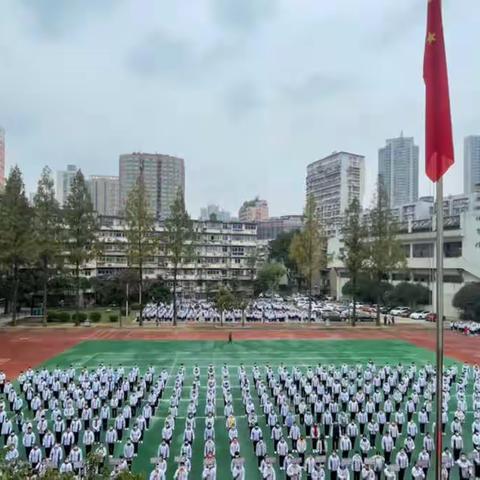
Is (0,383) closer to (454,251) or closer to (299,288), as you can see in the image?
(454,251)

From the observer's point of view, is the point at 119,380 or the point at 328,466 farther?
the point at 119,380

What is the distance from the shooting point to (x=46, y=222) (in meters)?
35.8

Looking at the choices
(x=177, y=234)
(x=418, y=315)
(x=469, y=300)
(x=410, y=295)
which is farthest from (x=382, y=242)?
(x=177, y=234)

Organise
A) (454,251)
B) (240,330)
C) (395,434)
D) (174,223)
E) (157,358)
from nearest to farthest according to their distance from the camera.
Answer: (395,434), (157,358), (240,330), (174,223), (454,251)

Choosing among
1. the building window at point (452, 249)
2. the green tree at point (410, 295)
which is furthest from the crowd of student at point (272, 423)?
the green tree at point (410, 295)

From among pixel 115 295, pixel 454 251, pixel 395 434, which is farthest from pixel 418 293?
pixel 395 434

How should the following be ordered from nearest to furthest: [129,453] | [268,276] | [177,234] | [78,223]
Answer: [129,453], [78,223], [177,234], [268,276]

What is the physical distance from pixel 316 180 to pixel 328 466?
10348 centimetres

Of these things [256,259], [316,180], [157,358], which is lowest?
[157,358]

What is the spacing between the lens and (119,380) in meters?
17.9

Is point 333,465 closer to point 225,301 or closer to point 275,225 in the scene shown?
point 225,301

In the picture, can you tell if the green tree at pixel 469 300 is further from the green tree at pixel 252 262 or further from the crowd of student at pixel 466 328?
the green tree at pixel 252 262

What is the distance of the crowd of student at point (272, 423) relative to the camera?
35.6 feet

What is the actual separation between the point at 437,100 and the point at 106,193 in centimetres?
11997
